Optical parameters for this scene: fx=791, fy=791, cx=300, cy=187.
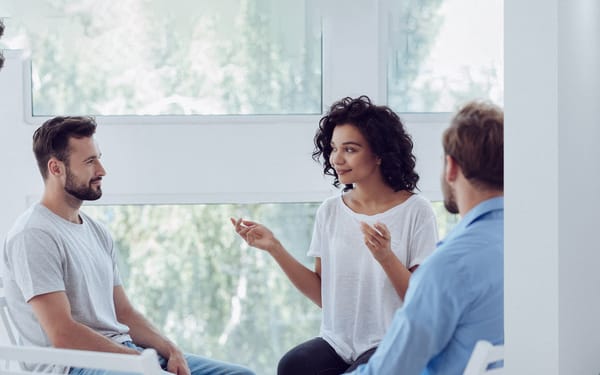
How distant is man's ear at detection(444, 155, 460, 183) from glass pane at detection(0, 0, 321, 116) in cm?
130

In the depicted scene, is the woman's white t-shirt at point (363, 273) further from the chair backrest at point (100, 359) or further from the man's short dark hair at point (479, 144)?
the chair backrest at point (100, 359)

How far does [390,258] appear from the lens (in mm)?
1980

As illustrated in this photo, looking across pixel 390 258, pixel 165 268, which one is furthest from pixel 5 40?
pixel 390 258

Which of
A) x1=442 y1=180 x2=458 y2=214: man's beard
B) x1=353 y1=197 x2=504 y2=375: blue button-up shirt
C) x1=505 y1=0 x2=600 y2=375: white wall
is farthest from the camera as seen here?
x1=442 y1=180 x2=458 y2=214: man's beard

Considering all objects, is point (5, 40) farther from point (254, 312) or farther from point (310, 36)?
point (254, 312)

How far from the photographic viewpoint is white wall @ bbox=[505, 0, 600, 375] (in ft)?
3.49

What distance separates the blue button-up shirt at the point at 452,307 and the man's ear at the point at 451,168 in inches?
2.9

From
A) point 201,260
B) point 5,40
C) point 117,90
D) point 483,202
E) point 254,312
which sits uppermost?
point 5,40

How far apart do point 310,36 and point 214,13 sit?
334mm

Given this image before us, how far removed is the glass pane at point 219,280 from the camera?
271 centimetres

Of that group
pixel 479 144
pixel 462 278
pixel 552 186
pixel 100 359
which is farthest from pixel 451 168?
pixel 100 359

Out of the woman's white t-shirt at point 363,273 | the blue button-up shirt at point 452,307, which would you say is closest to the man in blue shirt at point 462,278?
the blue button-up shirt at point 452,307

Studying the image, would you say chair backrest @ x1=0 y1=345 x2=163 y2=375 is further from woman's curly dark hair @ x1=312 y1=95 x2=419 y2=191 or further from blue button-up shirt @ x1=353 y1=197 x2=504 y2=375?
woman's curly dark hair @ x1=312 y1=95 x2=419 y2=191

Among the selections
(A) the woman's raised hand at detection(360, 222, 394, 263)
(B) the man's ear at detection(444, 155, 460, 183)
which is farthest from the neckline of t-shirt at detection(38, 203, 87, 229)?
(B) the man's ear at detection(444, 155, 460, 183)
